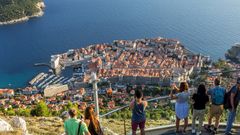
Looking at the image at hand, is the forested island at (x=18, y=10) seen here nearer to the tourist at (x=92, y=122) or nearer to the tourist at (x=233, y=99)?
the tourist at (x=233, y=99)

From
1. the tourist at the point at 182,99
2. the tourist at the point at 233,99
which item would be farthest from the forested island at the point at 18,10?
the tourist at the point at 233,99

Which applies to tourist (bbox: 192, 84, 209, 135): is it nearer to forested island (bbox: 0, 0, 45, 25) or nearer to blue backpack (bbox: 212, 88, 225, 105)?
blue backpack (bbox: 212, 88, 225, 105)

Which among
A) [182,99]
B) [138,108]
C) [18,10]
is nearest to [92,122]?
[138,108]

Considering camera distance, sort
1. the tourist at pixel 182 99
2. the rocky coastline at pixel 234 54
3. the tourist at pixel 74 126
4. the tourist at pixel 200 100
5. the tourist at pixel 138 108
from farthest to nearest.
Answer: the rocky coastline at pixel 234 54 → the tourist at pixel 182 99 → the tourist at pixel 200 100 → the tourist at pixel 138 108 → the tourist at pixel 74 126

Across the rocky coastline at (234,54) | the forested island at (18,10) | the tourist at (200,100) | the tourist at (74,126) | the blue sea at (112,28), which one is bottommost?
the tourist at (74,126)

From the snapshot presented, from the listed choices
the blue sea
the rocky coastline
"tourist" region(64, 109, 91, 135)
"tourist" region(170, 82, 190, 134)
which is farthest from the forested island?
"tourist" region(64, 109, 91, 135)

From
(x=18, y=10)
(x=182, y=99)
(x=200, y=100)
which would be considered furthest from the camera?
(x=18, y=10)

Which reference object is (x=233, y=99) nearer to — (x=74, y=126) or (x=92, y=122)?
(x=92, y=122)
